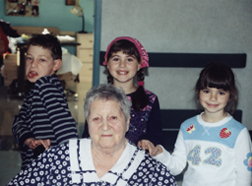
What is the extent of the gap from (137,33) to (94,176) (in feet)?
7.60

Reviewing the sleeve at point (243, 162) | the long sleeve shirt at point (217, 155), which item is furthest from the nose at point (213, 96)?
the sleeve at point (243, 162)

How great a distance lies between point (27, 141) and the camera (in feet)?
5.52

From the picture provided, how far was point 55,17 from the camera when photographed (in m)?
8.87

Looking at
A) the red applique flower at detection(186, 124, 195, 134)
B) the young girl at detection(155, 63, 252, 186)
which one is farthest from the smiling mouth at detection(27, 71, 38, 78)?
the red applique flower at detection(186, 124, 195, 134)

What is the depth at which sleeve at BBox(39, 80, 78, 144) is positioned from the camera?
5.12 feet

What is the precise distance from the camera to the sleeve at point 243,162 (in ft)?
5.19

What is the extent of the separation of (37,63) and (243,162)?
115cm

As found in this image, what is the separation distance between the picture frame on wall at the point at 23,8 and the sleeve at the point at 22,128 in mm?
7428

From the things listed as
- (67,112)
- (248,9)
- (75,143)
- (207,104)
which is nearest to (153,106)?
(207,104)

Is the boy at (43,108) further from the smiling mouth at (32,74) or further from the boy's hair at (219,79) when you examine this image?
the boy's hair at (219,79)

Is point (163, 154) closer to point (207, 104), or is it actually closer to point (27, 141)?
point (207, 104)

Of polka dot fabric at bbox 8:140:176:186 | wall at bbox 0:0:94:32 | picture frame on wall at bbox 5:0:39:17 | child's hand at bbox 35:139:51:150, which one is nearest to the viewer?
polka dot fabric at bbox 8:140:176:186

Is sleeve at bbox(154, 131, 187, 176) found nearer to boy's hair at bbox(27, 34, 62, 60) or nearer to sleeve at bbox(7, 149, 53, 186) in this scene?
sleeve at bbox(7, 149, 53, 186)

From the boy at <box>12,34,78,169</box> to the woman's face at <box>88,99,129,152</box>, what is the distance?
9.4 inches
